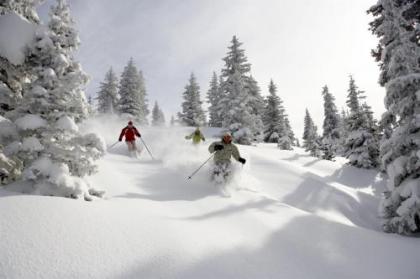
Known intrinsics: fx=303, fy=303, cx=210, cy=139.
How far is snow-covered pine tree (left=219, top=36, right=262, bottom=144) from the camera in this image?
1347 inches

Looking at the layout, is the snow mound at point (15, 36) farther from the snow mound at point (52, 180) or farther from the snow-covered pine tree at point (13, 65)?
the snow mound at point (52, 180)

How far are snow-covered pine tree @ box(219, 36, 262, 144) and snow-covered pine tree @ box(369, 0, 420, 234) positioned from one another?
72.3 feet

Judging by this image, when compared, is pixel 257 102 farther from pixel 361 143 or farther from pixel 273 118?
pixel 361 143

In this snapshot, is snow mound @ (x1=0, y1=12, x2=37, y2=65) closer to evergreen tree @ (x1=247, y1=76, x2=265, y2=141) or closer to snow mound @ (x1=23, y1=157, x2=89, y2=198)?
snow mound @ (x1=23, y1=157, x2=89, y2=198)

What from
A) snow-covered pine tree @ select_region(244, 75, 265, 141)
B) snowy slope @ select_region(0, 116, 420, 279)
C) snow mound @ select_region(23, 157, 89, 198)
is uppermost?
snow-covered pine tree @ select_region(244, 75, 265, 141)

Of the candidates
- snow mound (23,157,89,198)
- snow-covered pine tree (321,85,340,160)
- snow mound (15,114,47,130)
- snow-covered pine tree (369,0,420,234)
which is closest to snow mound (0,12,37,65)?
snow mound (15,114,47,130)

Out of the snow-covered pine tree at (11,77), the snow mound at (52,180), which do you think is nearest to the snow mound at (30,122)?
the snow-covered pine tree at (11,77)

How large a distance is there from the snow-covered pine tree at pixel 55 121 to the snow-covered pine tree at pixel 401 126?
33.7 feet

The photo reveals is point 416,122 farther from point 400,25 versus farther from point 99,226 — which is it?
point 99,226

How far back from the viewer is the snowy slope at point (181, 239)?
4.93m

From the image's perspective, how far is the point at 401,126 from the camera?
11438mm

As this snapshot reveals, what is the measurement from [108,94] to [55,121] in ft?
165

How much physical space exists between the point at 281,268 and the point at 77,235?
400 cm

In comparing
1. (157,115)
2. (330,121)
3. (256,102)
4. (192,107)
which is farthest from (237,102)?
(157,115)
